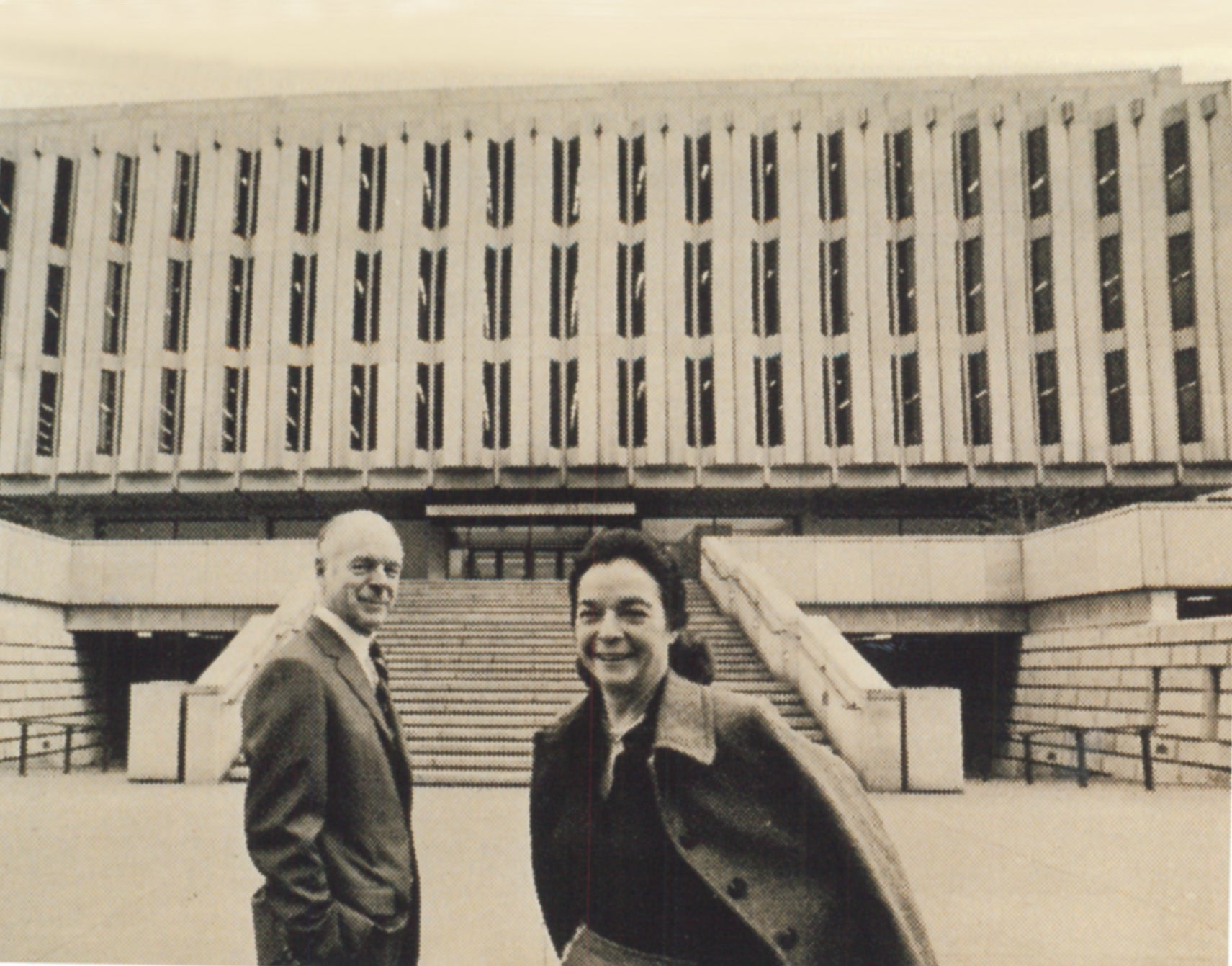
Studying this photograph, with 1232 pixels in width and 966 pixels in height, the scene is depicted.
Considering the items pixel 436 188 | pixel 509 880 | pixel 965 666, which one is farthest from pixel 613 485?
pixel 509 880

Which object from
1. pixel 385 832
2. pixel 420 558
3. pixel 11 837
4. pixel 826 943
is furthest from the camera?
pixel 420 558

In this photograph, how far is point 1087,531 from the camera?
1352 cm

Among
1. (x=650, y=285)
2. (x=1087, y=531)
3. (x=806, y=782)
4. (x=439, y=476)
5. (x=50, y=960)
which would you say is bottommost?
(x=50, y=960)

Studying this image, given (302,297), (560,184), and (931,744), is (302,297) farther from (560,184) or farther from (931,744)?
(931,744)

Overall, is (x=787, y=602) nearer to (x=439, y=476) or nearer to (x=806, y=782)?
(x=806, y=782)

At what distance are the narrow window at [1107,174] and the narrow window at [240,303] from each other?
54.2 feet

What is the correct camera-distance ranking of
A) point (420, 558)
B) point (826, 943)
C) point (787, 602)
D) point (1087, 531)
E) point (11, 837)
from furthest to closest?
1. point (420, 558)
2. point (1087, 531)
3. point (787, 602)
4. point (11, 837)
5. point (826, 943)

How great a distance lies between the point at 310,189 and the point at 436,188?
8.71 feet

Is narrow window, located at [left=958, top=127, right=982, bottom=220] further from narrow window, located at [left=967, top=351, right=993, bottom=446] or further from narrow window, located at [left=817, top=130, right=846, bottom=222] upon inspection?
narrow window, located at [left=967, top=351, right=993, bottom=446]

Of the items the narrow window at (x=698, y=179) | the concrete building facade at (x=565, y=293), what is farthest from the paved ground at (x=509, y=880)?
the narrow window at (x=698, y=179)

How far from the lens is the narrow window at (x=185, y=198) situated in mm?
22188

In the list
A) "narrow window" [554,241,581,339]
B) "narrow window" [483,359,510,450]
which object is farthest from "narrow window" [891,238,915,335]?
"narrow window" [483,359,510,450]

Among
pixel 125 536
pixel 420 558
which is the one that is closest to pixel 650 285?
pixel 420 558

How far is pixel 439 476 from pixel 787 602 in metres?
11.2
